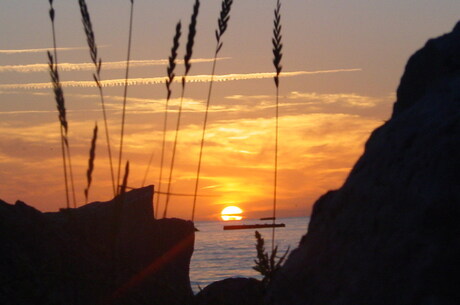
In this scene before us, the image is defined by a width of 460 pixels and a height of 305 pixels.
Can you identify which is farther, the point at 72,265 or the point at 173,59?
the point at 72,265

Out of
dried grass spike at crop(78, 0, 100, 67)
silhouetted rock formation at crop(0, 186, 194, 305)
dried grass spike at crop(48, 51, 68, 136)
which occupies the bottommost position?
silhouetted rock formation at crop(0, 186, 194, 305)

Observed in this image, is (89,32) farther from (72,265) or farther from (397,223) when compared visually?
(397,223)

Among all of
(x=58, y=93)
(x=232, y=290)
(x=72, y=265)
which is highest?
Answer: (x=58, y=93)

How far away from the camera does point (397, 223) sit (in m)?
1.97

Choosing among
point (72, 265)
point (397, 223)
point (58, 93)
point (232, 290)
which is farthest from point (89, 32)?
point (232, 290)

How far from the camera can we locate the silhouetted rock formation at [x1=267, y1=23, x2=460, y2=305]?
184 centimetres

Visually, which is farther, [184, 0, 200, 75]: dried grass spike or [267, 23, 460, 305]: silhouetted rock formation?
[184, 0, 200, 75]: dried grass spike

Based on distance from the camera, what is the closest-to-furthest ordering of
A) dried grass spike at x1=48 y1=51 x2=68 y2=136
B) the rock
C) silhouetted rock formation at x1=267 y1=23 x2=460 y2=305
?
silhouetted rock formation at x1=267 y1=23 x2=460 y2=305 < dried grass spike at x1=48 y1=51 x2=68 y2=136 < the rock

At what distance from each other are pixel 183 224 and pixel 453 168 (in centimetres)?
527

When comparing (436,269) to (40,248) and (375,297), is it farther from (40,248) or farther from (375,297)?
(40,248)

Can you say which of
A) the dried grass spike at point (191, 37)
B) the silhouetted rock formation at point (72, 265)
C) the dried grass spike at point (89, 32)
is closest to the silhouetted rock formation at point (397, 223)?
the silhouetted rock formation at point (72, 265)

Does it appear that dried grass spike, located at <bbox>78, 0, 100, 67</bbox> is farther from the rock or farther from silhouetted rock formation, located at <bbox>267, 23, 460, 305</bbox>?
the rock

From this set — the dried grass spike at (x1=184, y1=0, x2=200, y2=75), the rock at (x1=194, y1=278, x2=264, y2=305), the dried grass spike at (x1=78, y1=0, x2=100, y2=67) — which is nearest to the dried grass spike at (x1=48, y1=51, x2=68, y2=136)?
the dried grass spike at (x1=78, y1=0, x2=100, y2=67)

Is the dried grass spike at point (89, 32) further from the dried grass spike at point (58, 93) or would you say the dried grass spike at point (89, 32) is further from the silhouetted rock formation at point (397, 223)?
the silhouetted rock formation at point (397, 223)
